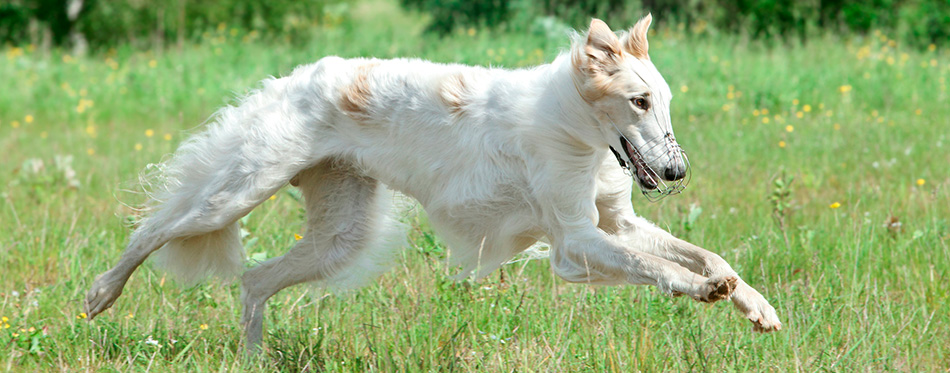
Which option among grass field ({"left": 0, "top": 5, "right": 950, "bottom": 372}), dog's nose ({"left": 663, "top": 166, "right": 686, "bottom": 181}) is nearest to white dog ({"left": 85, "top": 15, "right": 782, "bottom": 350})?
dog's nose ({"left": 663, "top": 166, "right": 686, "bottom": 181})

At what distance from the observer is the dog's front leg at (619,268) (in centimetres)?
306

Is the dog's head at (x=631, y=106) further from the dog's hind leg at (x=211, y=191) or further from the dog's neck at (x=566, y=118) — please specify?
Answer: the dog's hind leg at (x=211, y=191)

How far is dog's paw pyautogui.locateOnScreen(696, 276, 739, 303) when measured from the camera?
300cm

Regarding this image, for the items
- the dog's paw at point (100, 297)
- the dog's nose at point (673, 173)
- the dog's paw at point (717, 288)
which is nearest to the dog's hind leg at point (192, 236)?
the dog's paw at point (100, 297)

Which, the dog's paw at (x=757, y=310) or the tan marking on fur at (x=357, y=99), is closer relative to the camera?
the dog's paw at (x=757, y=310)

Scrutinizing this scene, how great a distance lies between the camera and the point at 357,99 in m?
3.97

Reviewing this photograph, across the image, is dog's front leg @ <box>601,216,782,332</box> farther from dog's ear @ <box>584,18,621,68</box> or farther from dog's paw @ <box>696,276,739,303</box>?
dog's ear @ <box>584,18,621,68</box>

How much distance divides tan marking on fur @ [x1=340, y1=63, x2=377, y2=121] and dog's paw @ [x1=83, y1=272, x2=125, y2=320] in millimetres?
1290

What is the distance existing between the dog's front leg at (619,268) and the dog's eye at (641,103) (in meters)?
0.51

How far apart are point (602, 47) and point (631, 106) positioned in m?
0.25

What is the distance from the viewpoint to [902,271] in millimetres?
4461

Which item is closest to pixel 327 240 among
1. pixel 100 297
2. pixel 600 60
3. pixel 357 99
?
pixel 357 99

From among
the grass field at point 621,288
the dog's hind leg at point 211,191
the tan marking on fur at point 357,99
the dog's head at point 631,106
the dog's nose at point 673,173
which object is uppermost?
the dog's head at point 631,106

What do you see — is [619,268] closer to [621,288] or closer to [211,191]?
[621,288]
